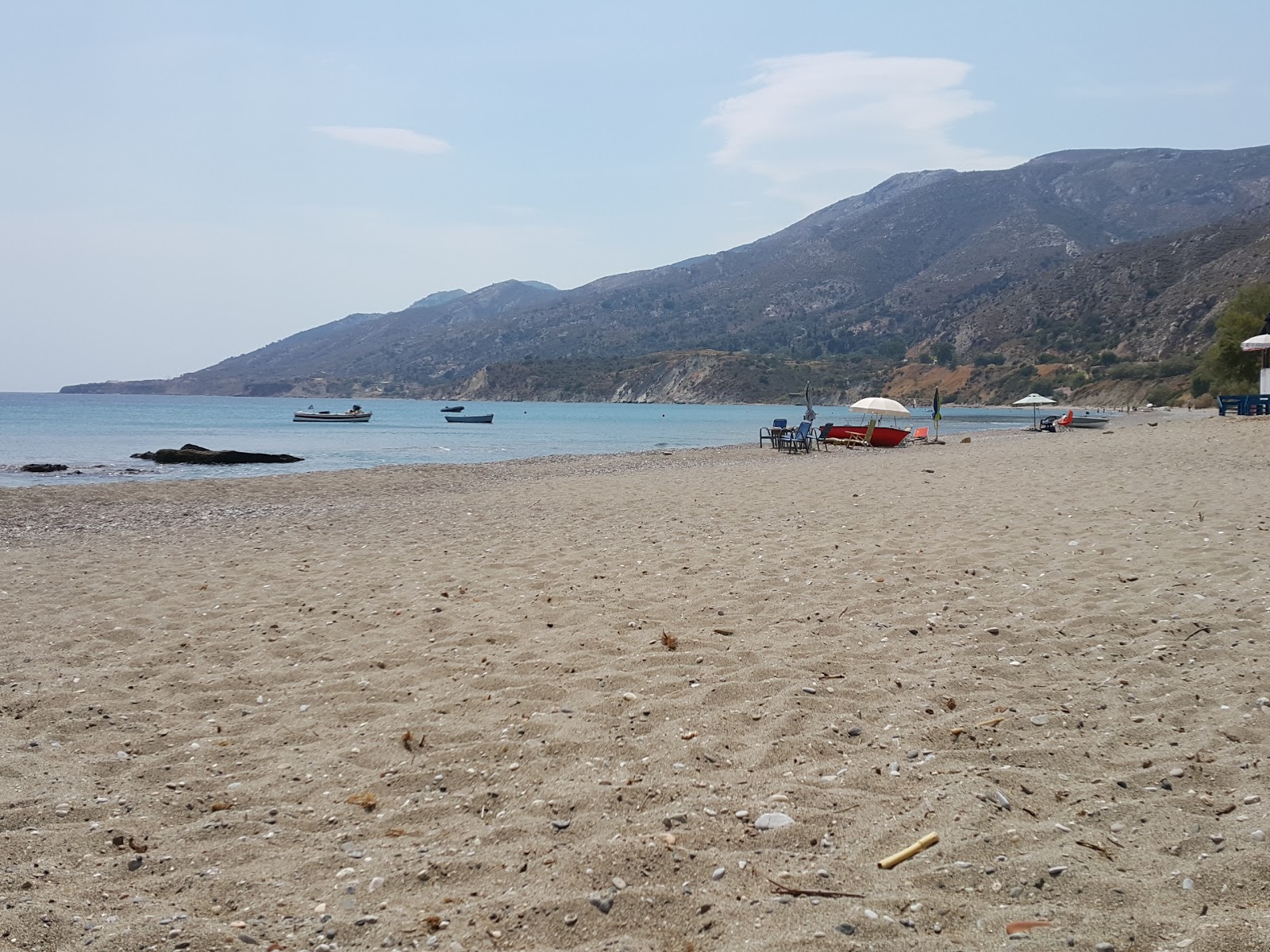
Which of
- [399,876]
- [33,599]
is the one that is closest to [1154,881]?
[399,876]

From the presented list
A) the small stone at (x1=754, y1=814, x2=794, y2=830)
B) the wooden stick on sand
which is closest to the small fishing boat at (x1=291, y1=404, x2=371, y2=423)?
the small stone at (x1=754, y1=814, x2=794, y2=830)

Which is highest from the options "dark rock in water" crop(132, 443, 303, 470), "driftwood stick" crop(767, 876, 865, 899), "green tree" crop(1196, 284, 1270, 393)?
"green tree" crop(1196, 284, 1270, 393)

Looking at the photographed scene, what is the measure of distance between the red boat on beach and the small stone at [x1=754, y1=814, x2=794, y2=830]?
94.8ft

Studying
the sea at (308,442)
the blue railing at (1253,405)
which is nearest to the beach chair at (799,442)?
the sea at (308,442)

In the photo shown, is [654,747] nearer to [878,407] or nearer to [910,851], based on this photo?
[910,851]

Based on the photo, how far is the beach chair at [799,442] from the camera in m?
30.5

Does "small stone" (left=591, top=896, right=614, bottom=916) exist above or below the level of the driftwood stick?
below

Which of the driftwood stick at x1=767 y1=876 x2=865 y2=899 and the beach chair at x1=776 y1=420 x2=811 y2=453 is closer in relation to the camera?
the driftwood stick at x1=767 y1=876 x2=865 y2=899

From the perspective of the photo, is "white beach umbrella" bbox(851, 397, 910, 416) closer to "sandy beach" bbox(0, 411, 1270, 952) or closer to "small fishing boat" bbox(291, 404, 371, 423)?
"sandy beach" bbox(0, 411, 1270, 952)

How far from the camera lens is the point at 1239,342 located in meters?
46.3

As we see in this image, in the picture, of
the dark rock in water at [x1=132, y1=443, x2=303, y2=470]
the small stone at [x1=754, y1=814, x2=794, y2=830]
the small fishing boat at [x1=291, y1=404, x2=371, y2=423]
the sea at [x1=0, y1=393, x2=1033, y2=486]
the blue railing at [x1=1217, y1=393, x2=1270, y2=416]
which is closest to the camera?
the small stone at [x1=754, y1=814, x2=794, y2=830]

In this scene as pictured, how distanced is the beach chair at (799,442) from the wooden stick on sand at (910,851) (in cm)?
2736

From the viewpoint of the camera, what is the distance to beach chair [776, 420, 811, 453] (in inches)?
1201

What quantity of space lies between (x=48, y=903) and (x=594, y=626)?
11.6ft
